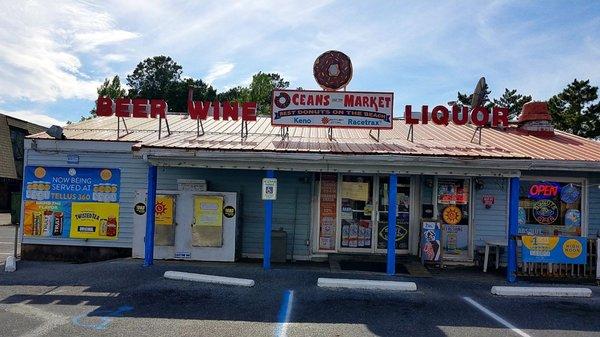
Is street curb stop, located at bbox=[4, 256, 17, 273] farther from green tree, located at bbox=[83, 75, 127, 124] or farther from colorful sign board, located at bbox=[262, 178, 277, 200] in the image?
green tree, located at bbox=[83, 75, 127, 124]

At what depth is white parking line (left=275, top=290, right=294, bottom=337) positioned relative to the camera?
6.60m

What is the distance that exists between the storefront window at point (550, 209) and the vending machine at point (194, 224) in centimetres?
805

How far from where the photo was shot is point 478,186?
Answer: 40.7 feet

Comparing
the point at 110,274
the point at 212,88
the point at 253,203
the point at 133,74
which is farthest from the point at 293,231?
the point at 133,74

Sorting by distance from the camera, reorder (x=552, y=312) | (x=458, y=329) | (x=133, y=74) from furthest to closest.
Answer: (x=133, y=74), (x=552, y=312), (x=458, y=329)

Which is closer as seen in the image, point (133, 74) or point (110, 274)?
point (110, 274)

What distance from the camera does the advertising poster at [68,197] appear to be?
12.4m

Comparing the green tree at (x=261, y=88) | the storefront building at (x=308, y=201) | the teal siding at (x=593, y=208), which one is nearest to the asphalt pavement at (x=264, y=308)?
the storefront building at (x=308, y=201)

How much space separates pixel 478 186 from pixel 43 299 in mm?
10672

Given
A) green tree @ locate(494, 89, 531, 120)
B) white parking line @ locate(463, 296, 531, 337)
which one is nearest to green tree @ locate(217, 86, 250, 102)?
green tree @ locate(494, 89, 531, 120)

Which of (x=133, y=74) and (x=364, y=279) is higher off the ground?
(x=133, y=74)

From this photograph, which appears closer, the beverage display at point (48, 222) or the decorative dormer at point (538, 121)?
the beverage display at point (48, 222)

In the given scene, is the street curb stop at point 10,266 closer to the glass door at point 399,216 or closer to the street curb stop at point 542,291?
the glass door at point 399,216

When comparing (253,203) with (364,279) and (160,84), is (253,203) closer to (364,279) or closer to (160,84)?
(364,279)
